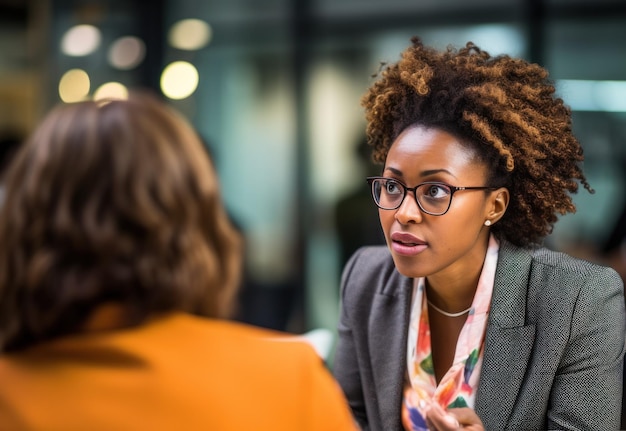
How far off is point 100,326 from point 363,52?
5.00 metres

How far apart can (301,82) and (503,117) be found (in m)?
4.15

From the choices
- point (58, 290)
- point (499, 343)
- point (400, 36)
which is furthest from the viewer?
point (400, 36)

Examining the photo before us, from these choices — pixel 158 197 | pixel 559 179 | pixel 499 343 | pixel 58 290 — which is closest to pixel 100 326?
pixel 58 290

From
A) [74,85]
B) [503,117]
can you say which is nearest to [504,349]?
[503,117]

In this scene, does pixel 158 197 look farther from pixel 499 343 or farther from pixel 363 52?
pixel 363 52

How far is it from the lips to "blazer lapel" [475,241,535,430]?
235 millimetres

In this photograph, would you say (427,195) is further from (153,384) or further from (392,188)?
(153,384)

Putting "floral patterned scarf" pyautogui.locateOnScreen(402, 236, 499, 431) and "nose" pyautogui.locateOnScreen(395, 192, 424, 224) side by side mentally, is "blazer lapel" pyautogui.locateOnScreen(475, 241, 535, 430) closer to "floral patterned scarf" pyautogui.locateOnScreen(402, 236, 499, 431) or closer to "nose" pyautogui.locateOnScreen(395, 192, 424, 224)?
"floral patterned scarf" pyautogui.locateOnScreen(402, 236, 499, 431)

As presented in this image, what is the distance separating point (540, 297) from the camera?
214 centimetres

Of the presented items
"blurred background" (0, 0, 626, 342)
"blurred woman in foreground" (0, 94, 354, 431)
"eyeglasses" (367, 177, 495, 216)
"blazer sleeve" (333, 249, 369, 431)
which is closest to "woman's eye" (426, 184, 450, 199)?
"eyeglasses" (367, 177, 495, 216)

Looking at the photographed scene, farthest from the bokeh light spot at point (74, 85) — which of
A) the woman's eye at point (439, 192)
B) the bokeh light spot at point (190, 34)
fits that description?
the woman's eye at point (439, 192)

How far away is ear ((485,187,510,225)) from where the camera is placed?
221 centimetres

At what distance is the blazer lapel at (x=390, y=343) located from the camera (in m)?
2.25

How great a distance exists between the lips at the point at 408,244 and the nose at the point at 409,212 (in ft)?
0.12
